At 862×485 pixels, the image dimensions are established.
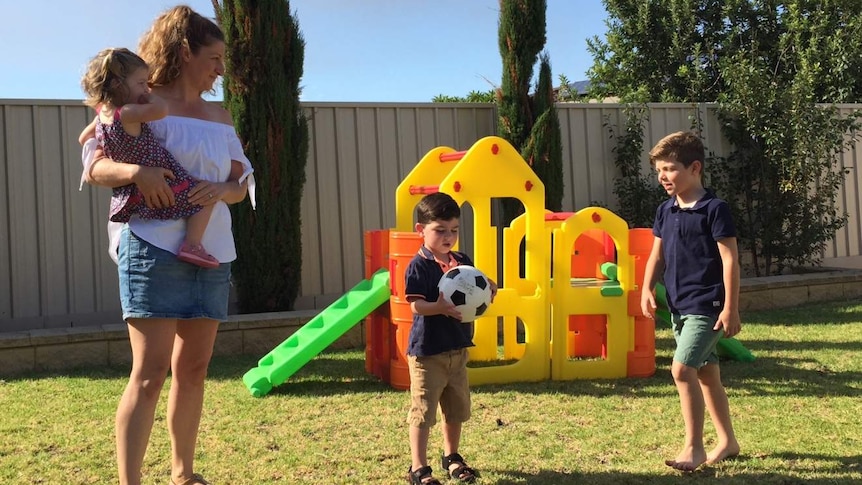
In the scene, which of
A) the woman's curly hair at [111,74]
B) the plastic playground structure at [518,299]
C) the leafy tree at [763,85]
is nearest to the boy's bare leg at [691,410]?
the plastic playground structure at [518,299]

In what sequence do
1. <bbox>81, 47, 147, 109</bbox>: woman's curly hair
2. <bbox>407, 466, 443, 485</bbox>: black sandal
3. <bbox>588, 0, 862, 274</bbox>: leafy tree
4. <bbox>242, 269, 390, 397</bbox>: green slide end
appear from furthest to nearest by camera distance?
<bbox>588, 0, 862, 274</bbox>: leafy tree
<bbox>242, 269, 390, 397</bbox>: green slide end
<bbox>407, 466, 443, 485</bbox>: black sandal
<bbox>81, 47, 147, 109</bbox>: woman's curly hair

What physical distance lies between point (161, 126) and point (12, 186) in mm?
4879

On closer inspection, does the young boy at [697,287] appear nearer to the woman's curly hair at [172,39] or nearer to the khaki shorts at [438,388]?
the khaki shorts at [438,388]

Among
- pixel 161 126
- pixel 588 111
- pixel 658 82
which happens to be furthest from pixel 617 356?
pixel 658 82

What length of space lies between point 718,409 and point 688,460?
277 millimetres

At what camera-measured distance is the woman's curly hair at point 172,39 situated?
2.62 m

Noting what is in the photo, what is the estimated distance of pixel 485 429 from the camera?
410 cm

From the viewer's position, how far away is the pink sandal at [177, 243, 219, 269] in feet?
8.30

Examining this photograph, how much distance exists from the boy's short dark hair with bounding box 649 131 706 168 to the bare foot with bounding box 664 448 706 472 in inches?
47.8

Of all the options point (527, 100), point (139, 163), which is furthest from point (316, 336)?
point (527, 100)

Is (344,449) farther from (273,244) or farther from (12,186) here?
(12,186)

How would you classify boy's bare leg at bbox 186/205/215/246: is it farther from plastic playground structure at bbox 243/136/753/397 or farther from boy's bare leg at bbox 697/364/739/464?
plastic playground structure at bbox 243/136/753/397

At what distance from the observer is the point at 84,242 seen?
22.8ft

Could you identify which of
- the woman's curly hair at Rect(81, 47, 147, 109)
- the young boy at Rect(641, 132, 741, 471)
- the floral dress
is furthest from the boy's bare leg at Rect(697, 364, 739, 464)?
the woman's curly hair at Rect(81, 47, 147, 109)
